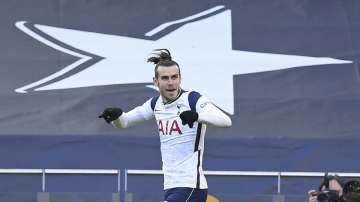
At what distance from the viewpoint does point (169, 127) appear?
740 centimetres

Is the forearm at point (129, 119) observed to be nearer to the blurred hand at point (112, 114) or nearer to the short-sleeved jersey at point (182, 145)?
the blurred hand at point (112, 114)

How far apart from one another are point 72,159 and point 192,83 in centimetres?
143

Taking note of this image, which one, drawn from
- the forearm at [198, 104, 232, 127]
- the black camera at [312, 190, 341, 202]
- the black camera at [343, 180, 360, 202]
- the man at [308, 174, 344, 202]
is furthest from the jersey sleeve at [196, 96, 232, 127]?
the black camera at [343, 180, 360, 202]

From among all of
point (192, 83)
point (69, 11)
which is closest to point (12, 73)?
point (69, 11)

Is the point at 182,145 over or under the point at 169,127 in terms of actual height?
under

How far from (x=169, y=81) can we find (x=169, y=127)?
303mm

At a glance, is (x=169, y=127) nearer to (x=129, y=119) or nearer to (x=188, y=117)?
(x=129, y=119)

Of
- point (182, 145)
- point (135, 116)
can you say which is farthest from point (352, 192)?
point (135, 116)

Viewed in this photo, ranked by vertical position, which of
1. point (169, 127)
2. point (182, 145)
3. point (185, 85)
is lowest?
point (182, 145)

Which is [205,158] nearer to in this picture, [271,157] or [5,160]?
[271,157]

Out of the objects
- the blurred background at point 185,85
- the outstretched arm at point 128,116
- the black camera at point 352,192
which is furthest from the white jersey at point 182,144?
the blurred background at point 185,85

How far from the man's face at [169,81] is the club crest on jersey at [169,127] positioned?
16 cm

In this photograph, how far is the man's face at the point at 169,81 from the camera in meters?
7.33

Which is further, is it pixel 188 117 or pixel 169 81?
pixel 169 81
